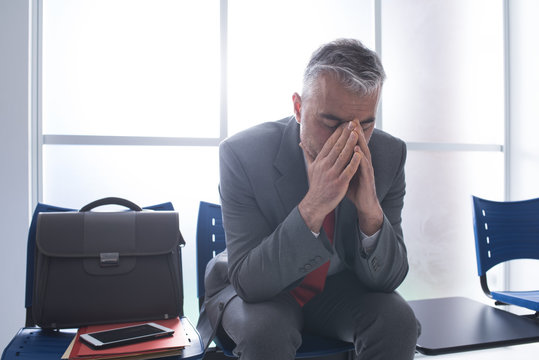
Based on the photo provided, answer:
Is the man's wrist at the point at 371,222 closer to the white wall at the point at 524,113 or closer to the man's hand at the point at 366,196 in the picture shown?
the man's hand at the point at 366,196

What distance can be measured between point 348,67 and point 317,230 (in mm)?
490

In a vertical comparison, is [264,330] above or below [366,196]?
below

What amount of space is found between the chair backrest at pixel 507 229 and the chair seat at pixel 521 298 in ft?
0.60

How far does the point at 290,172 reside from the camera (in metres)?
1.36

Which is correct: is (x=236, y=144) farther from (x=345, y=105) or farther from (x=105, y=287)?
(x=105, y=287)

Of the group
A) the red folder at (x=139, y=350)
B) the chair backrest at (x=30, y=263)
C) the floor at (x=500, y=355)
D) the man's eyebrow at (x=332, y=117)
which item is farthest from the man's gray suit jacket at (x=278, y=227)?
the floor at (x=500, y=355)

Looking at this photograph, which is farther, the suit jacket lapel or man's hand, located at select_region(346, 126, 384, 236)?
the suit jacket lapel

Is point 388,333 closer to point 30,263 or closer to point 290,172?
point 290,172

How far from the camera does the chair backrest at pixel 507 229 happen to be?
6.84 feet

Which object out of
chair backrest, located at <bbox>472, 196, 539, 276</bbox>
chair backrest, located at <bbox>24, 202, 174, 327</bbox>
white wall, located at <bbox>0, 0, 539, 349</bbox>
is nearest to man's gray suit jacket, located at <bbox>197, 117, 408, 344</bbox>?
chair backrest, located at <bbox>24, 202, 174, 327</bbox>

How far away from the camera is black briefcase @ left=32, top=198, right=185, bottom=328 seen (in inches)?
54.5

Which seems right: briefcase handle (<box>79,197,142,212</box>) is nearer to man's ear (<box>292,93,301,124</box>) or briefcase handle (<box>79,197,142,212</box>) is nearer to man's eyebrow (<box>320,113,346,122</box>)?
man's ear (<box>292,93,301,124</box>)

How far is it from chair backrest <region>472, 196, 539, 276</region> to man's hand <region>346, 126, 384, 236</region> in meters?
1.09

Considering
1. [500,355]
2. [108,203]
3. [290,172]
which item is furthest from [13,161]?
[500,355]
